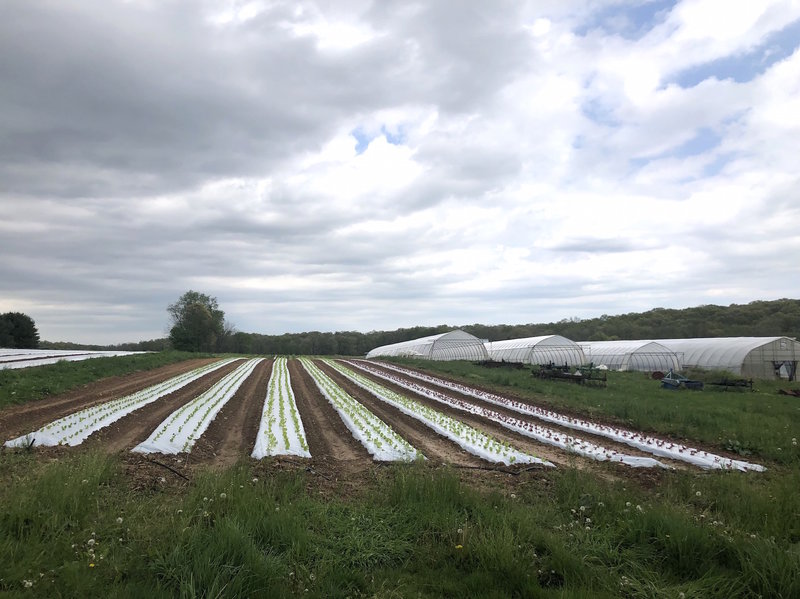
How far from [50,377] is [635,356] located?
3934cm

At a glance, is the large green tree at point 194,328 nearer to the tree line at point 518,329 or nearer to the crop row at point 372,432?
the tree line at point 518,329

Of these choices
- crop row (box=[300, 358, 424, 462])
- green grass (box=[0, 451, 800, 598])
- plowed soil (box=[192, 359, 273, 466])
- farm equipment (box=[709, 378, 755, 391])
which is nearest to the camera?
green grass (box=[0, 451, 800, 598])

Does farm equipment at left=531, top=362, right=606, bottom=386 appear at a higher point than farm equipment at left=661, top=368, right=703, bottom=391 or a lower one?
higher

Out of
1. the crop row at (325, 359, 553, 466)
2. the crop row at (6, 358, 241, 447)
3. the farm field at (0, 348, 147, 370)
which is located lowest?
the crop row at (325, 359, 553, 466)

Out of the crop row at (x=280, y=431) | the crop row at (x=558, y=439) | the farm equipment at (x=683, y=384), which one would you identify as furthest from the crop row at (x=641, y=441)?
the farm equipment at (x=683, y=384)

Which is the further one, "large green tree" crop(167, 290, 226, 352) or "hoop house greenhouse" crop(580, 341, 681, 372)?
"large green tree" crop(167, 290, 226, 352)

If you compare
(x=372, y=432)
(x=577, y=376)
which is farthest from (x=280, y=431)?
(x=577, y=376)

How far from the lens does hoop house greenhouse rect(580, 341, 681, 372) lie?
121 ft

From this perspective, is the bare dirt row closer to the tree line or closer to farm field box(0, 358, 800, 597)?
farm field box(0, 358, 800, 597)

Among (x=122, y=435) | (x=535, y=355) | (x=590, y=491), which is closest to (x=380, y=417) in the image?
(x=122, y=435)

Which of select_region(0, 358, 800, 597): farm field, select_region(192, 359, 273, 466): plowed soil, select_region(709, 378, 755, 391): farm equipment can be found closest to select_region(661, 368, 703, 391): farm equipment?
select_region(709, 378, 755, 391): farm equipment

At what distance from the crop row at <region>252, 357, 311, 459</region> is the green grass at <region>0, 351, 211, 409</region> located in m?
7.44

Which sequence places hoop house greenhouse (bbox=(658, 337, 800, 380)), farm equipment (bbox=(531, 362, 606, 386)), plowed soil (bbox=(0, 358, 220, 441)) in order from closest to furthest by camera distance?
plowed soil (bbox=(0, 358, 220, 441)), farm equipment (bbox=(531, 362, 606, 386)), hoop house greenhouse (bbox=(658, 337, 800, 380))

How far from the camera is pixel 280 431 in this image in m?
11.1
